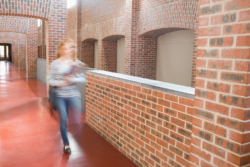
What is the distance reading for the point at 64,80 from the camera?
11.1ft

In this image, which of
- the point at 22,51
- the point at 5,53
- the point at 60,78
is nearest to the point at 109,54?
the point at 60,78

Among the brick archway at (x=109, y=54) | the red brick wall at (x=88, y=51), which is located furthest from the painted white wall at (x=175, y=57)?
the red brick wall at (x=88, y=51)

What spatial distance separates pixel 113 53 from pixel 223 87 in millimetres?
10663

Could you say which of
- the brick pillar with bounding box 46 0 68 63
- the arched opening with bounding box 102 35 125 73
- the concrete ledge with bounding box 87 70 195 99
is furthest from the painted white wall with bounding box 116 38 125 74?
the concrete ledge with bounding box 87 70 195 99

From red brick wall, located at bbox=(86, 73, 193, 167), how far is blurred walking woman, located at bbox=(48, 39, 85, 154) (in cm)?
64

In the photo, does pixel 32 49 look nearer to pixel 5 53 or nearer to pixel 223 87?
pixel 223 87

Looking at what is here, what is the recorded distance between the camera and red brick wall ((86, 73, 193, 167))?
2.46 m

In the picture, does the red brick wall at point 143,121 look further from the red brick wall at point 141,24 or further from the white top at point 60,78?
the red brick wall at point 141,24

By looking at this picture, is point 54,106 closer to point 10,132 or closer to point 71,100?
point 71,100

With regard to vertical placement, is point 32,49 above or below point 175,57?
above

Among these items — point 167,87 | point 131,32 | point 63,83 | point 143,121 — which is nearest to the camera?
point 167,87

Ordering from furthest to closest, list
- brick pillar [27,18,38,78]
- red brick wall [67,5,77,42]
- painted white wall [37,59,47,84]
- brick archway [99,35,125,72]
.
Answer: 1. red brick wall [67,5,77,42]
2. brick pillar [27,18,38,78]
3. brick archway [99,35,125,72]
4. painted white wall [37,59,47,84]

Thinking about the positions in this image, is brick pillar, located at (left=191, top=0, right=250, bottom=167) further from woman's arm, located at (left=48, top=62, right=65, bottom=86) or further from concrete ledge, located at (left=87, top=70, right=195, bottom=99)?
woman's arm, located at (left=48, top=62, right=65, bottom=86)

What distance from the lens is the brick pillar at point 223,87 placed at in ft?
5.12
